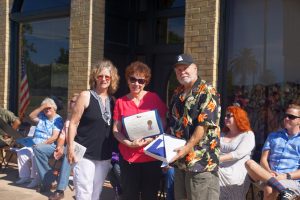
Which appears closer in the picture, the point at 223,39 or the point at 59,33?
the point at 223,39

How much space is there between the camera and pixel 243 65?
5609 mm

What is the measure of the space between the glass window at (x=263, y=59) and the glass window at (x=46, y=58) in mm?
3233

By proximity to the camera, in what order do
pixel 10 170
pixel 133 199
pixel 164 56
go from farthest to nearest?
pixel 10 170
pixel 164 56
pixel 133 199

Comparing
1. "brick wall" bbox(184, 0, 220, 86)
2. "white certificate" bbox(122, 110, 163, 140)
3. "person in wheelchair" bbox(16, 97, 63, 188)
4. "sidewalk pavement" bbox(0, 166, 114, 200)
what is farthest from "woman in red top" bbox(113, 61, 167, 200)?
"person in wheelchair" bbox(16, 97, 63, 188)

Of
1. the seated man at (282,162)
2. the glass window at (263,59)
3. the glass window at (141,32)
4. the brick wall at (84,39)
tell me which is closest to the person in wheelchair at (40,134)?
the brick wall at (84,39)

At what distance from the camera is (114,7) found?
287 inches

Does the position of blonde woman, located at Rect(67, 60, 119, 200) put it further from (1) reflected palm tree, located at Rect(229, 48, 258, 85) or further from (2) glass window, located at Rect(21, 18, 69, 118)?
(2) glass window, located at Rect(21, 18, 69, 118)

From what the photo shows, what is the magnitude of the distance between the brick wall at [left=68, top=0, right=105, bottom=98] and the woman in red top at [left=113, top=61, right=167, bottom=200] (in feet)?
9.77

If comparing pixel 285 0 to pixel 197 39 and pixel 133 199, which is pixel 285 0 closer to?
pixel 197 39

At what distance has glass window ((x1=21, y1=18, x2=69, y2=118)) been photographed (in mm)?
7605

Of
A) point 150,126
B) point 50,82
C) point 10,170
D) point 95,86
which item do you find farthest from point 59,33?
point 150,126

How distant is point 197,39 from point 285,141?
184 centimetres

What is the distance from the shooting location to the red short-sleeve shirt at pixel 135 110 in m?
3.85

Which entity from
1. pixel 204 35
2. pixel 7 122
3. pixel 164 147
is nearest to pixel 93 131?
pixel 164 147
